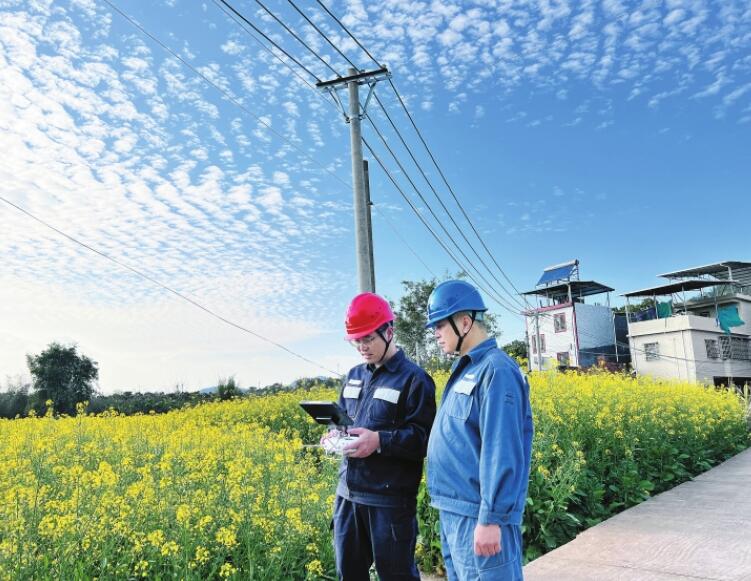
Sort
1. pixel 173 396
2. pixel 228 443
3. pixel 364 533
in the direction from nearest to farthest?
pixel 364 533
pixel 228 443
pixel 173 396

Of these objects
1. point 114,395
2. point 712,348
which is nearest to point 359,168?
point 114,395

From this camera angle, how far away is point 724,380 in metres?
28.8

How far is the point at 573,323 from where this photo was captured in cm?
2969

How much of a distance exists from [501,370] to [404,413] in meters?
0.67

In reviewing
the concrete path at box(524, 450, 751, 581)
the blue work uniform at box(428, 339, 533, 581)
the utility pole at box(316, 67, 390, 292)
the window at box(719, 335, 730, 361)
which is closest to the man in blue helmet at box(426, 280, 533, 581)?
the blue work uniform at box(428, 339, 533, 581)

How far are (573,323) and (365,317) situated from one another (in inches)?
1140

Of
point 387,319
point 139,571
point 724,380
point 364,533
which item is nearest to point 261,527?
point 139,571

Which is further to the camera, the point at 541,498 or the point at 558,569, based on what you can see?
the point at 541,498

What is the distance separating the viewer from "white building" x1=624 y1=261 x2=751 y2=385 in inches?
1069

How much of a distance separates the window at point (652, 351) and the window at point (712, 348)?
6.85 ft

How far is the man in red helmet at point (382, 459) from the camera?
7.94ft

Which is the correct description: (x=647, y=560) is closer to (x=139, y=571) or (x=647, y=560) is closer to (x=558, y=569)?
(x=558, y=569)

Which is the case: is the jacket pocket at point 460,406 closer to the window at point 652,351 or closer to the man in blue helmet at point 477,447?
the man in blue helmet at point 477,447

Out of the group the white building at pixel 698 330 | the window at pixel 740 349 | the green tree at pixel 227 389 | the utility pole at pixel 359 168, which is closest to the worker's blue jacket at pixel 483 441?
the utility pole at pixel 359 168
